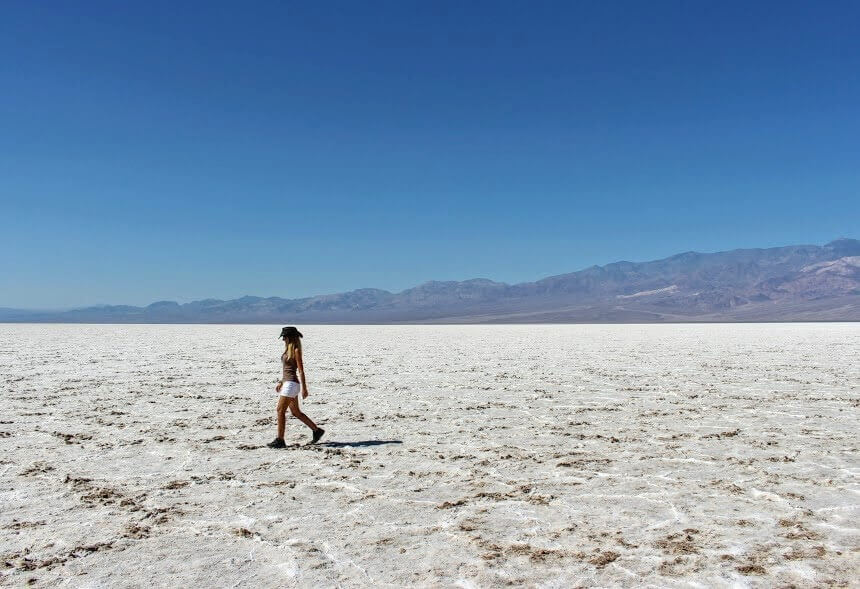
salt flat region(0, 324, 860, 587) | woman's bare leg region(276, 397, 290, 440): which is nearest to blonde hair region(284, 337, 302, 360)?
woman's bare leg region(276, 397, 290, 440)

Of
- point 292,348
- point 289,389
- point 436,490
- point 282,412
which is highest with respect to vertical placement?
point 292,348

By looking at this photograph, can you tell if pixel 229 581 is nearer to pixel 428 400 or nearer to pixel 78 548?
pixel 78 548

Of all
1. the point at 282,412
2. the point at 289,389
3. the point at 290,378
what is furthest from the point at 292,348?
the point at 282,412

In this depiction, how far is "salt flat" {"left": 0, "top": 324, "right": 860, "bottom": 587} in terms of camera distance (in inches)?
166

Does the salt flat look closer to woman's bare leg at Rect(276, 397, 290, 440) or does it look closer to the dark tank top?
woman's bare leg at Rect(276, 397, 290, 440)

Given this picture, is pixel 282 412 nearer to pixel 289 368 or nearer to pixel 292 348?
pixel 289 368

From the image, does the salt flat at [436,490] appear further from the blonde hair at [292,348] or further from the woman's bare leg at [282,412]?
the blonde hair at [292,348]

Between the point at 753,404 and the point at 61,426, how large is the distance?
10.4 metres

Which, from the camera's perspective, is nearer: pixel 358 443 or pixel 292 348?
pixel 292 348

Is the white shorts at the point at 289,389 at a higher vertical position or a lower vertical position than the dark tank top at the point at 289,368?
lower

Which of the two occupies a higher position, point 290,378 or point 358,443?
point 290,378

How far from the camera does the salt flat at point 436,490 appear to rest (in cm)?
422

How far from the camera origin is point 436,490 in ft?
19.5

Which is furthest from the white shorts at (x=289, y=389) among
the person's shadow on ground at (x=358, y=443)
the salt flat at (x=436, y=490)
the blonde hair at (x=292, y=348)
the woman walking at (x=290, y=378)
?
the person's shadow on ground at (x=358, y=443)
